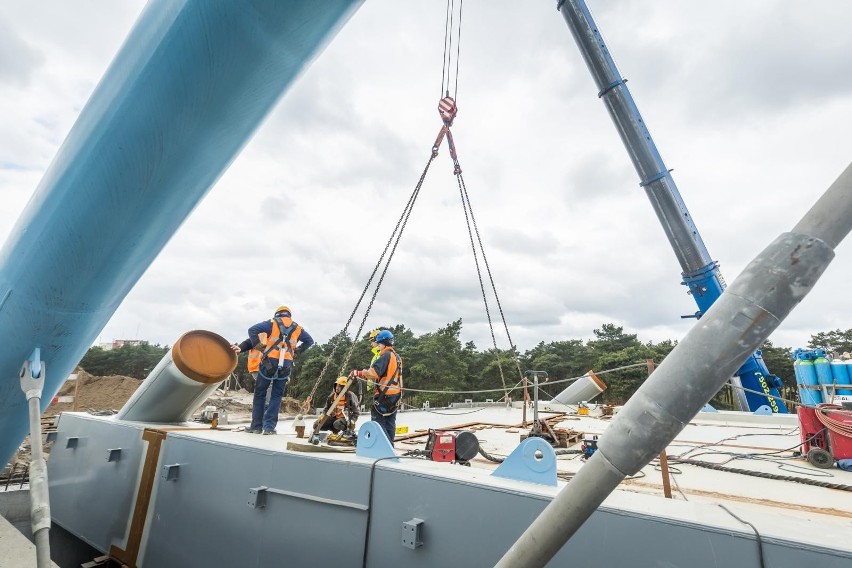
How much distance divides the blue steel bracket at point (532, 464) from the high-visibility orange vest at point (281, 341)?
3.37 meters

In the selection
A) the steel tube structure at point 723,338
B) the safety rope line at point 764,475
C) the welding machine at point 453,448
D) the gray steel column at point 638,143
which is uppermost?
the gray steel column at point 638,143

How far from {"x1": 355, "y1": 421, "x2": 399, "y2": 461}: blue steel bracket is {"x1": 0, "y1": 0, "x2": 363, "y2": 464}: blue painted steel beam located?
199 cm

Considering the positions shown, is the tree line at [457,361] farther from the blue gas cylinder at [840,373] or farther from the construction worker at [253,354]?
the construction worker at [253,354]

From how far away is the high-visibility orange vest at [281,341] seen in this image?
5.36 metres

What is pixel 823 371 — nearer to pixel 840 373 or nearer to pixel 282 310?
pixel 840 373

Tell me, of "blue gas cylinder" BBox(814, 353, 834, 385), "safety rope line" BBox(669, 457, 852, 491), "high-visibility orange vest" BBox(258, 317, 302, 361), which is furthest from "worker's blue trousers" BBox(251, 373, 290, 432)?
"blue gas cylinder" BBox(814, 353, 834, 385)

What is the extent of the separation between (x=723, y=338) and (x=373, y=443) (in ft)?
9.21

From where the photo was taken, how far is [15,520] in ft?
20.8

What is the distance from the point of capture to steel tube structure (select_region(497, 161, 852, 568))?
973mm

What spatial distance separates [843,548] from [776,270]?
156 centimetres

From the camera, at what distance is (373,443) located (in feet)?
11.0

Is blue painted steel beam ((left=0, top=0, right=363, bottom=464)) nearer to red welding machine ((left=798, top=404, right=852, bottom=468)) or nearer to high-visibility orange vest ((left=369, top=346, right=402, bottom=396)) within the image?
high-visibility orange vest ((left=369, top=346, right=402, bottom=396))

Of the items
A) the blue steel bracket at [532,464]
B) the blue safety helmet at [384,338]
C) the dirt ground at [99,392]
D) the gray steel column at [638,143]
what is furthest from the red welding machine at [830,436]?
the dirt ground at [99,392]

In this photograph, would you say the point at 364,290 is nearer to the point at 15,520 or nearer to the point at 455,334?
the point at 15,520
